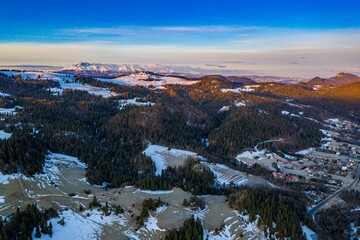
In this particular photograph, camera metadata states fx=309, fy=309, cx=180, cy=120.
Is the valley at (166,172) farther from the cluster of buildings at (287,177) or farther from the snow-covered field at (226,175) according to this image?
the snow-covered field at (226,175)

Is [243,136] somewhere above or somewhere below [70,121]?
below

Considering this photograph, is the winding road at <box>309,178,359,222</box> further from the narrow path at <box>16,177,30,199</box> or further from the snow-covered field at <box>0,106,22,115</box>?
the snow-covered field at <box>0,106,22,115</box>

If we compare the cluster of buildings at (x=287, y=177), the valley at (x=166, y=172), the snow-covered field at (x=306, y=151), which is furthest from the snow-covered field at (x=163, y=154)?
the snow-covered field at (x=306, y=151)

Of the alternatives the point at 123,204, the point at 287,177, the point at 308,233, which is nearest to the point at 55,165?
the point at 123,204

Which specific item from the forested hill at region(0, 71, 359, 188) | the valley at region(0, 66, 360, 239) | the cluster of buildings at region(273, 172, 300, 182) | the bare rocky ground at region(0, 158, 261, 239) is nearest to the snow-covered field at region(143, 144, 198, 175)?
the valley at region(0, 66, 360, 239)

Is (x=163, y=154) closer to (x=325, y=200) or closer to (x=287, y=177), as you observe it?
(x=287, y=177)

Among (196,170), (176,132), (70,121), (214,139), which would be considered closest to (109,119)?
(70,121)

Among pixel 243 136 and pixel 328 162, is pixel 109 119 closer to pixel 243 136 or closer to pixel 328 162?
pixel 243 136

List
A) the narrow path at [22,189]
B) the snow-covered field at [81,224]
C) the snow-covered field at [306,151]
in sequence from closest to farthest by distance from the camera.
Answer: the snow-covered field at [81,224] < the narrow path at [22,189] < the snow-covered field at [306,151]

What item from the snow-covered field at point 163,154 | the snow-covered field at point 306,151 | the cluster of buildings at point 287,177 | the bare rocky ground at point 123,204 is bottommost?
the snow-covered field at point 306,151
